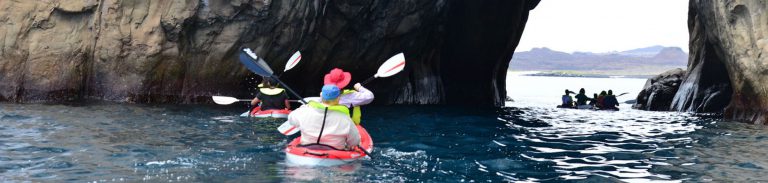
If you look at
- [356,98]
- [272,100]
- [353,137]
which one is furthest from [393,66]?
[272,100]

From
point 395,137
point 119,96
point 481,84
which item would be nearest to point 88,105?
point 119,96

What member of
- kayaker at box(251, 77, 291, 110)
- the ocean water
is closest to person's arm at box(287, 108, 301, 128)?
the ocean water

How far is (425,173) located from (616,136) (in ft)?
26.1

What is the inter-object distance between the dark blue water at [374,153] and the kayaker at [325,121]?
46 centimetres

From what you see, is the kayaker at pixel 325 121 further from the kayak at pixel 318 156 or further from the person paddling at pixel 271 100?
the person paddling at pixel 271 100

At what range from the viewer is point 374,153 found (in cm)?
1125

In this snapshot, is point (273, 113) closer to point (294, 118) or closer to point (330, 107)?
point (294, 118)

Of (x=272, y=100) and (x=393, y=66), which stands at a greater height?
(x=393, y=66)

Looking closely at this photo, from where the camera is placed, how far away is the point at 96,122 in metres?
14.2

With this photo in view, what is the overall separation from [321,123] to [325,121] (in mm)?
63

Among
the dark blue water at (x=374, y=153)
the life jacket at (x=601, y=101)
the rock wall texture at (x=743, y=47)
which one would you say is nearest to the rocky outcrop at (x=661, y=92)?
the life jacket at (x=601, y=101)

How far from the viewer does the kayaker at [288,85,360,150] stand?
31.1ft

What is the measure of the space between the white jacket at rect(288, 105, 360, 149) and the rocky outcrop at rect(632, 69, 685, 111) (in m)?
25.7

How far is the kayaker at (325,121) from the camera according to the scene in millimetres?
9477
